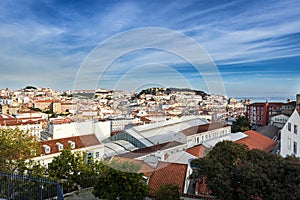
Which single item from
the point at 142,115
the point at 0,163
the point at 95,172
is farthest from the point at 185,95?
the point at 0,163

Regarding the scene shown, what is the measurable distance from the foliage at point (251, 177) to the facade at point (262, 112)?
29.4 m

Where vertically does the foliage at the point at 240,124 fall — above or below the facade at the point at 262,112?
below

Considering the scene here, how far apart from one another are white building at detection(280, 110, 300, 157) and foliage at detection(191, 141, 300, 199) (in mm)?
6633

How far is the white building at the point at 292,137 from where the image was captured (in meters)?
11.9

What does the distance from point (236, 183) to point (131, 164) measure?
2.77 m

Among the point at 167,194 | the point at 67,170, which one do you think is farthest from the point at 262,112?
the point at 67,170

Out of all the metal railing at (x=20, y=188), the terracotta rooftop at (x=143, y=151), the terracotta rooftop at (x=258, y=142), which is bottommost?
the terracotta rooftop at (x=258, y=142)

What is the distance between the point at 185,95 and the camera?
3736mm

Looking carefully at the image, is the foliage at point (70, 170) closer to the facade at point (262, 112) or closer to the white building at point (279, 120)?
the white building at point (279, 120)

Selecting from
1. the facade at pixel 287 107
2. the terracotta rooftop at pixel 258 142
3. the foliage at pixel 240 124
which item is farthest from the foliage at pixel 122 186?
the facade at pixel 287 107

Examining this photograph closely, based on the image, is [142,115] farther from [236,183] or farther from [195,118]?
[236,183]

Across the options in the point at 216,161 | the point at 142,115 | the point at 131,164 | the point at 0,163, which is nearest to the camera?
the point at 142,115

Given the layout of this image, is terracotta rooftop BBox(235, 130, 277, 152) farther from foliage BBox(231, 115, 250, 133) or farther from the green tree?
the green tree

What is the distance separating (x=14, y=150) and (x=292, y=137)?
11575mm
